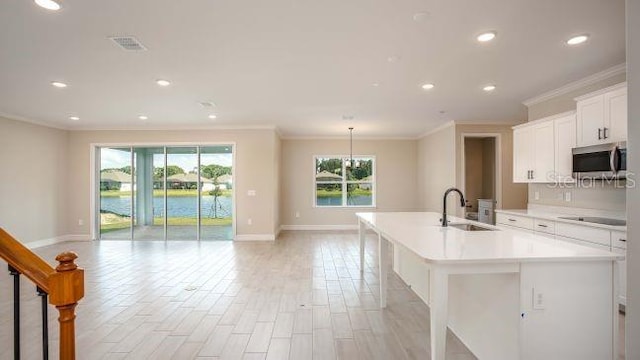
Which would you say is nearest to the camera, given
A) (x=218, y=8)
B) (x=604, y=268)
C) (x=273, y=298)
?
(x=604, y=268)

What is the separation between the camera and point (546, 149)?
13.9 ft

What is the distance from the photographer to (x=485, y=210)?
6547 millimetres

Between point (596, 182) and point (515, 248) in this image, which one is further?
point (596, 182)

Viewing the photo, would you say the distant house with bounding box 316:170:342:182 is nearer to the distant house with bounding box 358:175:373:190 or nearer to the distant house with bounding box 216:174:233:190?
the distant house with bounding box 358:175:373:190

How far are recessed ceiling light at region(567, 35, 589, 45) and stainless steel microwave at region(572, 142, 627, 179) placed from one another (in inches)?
46.0

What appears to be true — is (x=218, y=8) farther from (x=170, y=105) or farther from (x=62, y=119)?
(x=62, y=119)

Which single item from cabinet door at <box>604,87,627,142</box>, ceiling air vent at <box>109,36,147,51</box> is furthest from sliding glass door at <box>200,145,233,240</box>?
cabinet door at <box>604,87,627,142</box>

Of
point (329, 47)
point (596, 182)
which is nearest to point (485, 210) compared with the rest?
point (596, 182)

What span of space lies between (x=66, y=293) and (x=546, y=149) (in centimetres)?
516

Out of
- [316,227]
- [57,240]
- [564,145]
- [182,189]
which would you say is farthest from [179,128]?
[564,145]

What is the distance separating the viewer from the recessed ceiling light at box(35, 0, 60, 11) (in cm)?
216

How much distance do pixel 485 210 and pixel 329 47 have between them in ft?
17.5

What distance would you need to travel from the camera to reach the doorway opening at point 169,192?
706 cm

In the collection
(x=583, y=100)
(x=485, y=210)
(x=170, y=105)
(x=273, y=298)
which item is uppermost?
(x=170, y=105)
